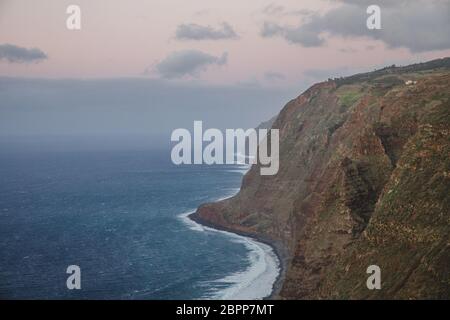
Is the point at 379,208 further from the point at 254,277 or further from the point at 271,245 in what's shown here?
the point at 271,245

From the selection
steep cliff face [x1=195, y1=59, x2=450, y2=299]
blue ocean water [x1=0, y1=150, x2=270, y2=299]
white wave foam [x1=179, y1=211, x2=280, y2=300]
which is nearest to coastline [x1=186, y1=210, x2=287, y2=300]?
white wave foam [x1=179, y1=211, x2=280, y2=300]

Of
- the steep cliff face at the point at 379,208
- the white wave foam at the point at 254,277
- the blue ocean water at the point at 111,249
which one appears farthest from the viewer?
the blue ocean water at the point at 111,249

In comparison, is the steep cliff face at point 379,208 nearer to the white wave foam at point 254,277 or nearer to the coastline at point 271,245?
the coastline at point 271,245

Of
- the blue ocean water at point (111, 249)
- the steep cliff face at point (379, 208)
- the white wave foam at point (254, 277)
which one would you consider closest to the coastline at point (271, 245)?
the white wave foam at point (254, 277)

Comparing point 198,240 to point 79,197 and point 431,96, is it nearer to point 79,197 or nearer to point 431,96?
point 431,96

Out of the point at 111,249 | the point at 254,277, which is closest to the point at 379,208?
the point at 254,277
